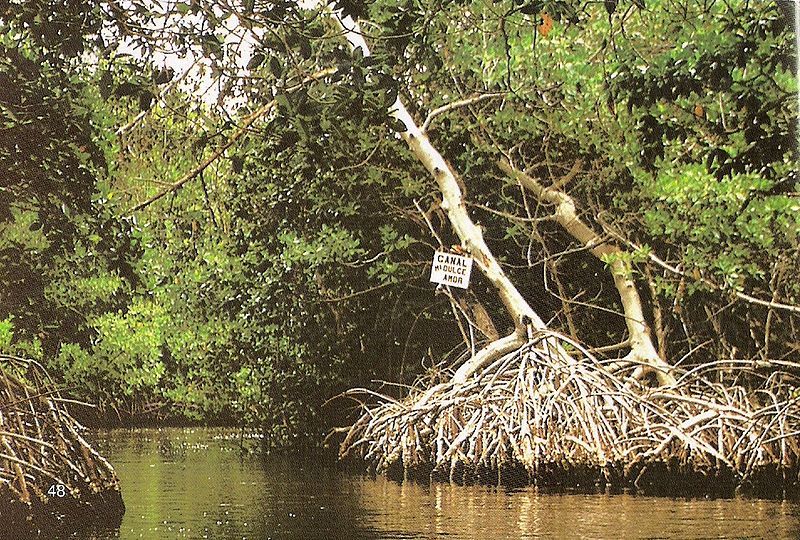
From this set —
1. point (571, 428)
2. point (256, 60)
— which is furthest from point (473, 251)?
point (256, 60)

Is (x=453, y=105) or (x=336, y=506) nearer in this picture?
(x=336, y=506)

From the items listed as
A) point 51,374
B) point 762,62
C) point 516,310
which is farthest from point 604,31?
point 51,374

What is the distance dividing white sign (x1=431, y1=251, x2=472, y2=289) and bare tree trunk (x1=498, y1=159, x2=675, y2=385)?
1.18ft

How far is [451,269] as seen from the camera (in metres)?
4.91

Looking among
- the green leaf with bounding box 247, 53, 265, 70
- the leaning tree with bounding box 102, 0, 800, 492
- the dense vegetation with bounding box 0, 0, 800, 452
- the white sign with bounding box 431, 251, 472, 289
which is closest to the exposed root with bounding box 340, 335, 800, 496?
the leaning tree with bounding box 102, 0, 800, 492

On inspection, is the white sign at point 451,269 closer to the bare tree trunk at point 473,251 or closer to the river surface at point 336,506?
the bare tree trunk at point 473,251

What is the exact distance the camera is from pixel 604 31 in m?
4.80

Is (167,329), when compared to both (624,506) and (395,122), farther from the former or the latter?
(624,506)

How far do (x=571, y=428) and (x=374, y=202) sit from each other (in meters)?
1.06

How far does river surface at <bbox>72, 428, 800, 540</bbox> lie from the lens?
14.6 feet

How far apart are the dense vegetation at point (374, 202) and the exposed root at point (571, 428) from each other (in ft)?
0.40

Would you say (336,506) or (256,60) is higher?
(256,60)

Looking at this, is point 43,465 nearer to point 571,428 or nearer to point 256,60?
point 256,60

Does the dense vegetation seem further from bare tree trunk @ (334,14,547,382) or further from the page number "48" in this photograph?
the page number "48"
